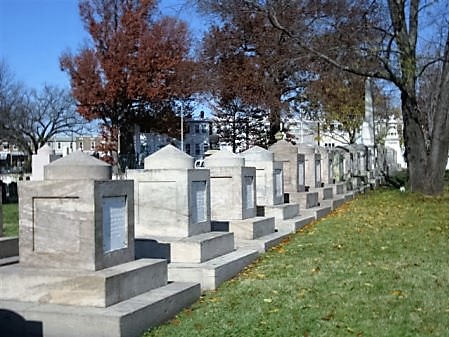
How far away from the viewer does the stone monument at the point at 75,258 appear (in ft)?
21.8

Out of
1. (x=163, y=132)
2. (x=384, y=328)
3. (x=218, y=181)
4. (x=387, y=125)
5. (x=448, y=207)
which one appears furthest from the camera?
(x=387, y=125)

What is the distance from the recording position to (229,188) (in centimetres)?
1198

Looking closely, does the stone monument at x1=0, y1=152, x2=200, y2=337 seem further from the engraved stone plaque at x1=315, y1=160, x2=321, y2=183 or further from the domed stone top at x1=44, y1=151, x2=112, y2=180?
the engraved stone plaque at x1=315, y1=160, x2=321, y2=183

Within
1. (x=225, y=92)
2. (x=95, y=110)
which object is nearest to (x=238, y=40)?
(x=225, y=92)

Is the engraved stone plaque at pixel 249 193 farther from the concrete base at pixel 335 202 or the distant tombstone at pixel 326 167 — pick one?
the distant tombstone at pixel 326 167

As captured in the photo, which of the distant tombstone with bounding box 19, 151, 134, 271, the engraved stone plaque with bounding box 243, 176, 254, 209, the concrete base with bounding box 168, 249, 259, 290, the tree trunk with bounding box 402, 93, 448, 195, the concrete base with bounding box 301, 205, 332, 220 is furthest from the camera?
the tree trunk with bounding box 402, 93, 448, 195

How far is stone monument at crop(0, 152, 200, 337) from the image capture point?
6.66 meters

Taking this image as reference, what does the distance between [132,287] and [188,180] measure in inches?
115

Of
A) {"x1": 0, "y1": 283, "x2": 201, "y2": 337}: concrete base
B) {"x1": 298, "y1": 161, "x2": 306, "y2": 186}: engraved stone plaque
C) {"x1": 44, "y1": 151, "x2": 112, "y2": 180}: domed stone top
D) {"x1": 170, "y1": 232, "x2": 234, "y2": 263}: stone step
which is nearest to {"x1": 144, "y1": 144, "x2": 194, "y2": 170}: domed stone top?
{"x1": 170, "y1": 232, "x2": 234, "y2": 263}: stone step

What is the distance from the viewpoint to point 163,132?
196 ft

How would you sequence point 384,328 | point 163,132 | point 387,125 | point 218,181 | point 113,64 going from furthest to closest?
point 387,125 < point 163,132 < point 113,64 < point 218,181 < point 384,328

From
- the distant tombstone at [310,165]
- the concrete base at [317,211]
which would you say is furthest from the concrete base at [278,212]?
the distant tombstone at [310,165]

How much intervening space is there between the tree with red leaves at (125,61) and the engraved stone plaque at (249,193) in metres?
39.8

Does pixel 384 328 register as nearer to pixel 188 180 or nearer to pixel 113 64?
pixel 188 180
